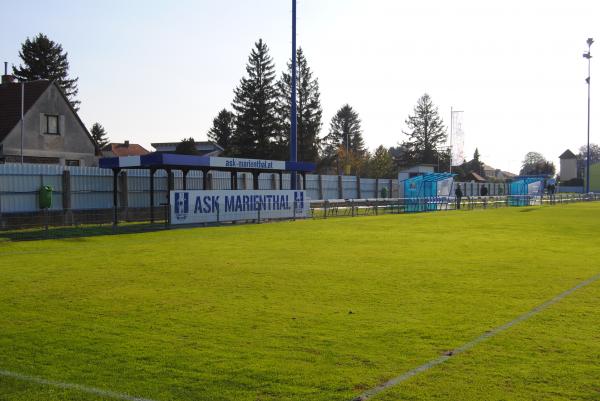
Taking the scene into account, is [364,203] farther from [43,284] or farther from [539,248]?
[43,284]

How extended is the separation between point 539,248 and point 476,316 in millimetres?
9393

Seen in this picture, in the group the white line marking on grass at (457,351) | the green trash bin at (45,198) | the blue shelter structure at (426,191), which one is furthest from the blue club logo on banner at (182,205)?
the blue shelter structure at (426,191)

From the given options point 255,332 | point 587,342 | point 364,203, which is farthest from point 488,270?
point 364,203

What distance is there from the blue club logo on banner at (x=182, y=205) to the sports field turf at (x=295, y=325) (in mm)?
8461

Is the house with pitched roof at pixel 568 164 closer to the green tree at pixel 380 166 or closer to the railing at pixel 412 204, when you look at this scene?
the green tree at pixel 380 166

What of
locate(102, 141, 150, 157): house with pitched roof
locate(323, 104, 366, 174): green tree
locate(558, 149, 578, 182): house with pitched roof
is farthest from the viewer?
locate(558, 149, 578, 182): house with pitched roof

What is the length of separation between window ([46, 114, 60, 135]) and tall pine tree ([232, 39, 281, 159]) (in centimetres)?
3287

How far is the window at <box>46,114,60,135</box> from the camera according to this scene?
3850cm

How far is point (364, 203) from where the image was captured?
36.7 metres

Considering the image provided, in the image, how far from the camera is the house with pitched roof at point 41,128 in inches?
1427

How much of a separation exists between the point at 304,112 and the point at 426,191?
38320mm

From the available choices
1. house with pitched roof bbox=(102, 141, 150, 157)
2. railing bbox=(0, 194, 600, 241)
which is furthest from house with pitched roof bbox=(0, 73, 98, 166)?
house with pitched roof bbox=(102, 141, 150, 157)

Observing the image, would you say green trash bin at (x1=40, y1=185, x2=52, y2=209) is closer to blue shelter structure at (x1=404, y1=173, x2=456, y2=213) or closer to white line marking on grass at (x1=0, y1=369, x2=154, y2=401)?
white line marking on grass at (x1=0, y1=369, x2=154, y2=401)

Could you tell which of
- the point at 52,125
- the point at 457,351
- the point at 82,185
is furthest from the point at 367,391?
the point at 52,125
